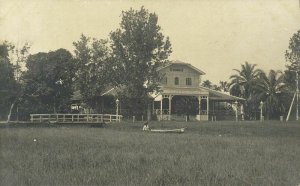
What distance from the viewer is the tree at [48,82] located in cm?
4481

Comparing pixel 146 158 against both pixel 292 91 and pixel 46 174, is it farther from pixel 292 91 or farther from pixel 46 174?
pixel 292 91

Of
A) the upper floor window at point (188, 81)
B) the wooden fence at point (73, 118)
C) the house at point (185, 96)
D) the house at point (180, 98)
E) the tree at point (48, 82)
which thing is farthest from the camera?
the upper floor window at point (188, 81)

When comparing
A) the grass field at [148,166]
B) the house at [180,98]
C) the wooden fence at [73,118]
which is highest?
the house at [180,98]

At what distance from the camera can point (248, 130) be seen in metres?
28.2

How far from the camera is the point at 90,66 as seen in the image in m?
47.2

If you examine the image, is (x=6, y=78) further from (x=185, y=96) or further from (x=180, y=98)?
(x=185, y=96)

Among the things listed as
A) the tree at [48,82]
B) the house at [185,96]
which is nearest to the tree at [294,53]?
the house at [185,96]

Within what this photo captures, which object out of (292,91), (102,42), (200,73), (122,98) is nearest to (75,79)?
(102,42)

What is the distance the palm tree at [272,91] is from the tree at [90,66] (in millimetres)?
17790

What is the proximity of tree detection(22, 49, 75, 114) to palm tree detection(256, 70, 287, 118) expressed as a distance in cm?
2050

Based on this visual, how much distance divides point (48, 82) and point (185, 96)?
1363cm

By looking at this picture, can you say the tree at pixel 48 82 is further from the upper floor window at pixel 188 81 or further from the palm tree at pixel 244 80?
the palm tree at pixel 244 80

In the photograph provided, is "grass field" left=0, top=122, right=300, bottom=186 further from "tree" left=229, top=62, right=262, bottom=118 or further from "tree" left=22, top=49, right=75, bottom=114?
"tree" left=229, top=62, right=262, bottom=118

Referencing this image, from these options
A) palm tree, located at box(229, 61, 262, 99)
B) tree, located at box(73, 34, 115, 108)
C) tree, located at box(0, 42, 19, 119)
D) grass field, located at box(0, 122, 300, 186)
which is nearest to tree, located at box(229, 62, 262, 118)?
palm tree, located at box(229, 61, 262, 99)
